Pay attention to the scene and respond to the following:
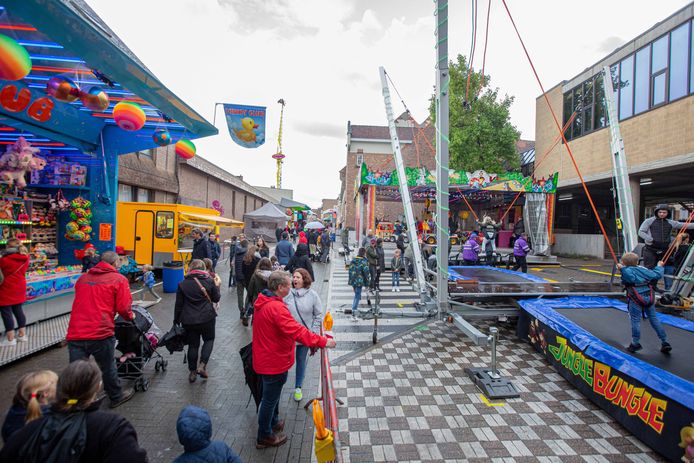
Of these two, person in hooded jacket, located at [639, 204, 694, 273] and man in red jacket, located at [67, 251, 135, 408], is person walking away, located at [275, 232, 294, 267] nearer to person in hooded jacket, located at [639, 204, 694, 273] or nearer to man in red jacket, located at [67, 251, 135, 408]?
man in red jacket, located at [67, 251, 135, 408]

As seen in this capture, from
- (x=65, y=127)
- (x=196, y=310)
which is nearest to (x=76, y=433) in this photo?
(x=196, y=310)

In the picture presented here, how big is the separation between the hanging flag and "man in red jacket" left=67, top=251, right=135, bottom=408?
624 cm

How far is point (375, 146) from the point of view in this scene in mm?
41219

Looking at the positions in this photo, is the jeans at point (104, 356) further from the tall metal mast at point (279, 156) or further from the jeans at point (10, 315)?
the tall metal mast at point (279, 156)

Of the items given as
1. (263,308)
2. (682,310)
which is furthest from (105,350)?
(682,310)

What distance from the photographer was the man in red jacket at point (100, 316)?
12.4 ft

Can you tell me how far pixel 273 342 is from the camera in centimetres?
322

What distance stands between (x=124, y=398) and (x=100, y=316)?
3.76ft

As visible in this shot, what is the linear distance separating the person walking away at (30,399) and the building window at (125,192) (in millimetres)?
14576

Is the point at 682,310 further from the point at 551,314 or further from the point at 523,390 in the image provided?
the point at 523,390

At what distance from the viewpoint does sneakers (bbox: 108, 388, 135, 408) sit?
411cm

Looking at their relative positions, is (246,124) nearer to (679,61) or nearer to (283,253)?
(283,253)

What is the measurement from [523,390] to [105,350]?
5327mm

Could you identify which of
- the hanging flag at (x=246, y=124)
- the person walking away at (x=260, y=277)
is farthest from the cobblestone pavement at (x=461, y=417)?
the hanging flag at (x=246, y=124)
